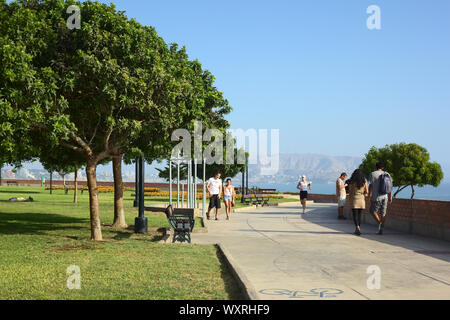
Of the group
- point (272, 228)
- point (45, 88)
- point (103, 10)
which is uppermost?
point (103, 10)

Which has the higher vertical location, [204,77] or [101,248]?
[204,77]

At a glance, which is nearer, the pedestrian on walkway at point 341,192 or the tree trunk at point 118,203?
the tree trunk at point 118,203

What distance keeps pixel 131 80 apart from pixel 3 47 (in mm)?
2841

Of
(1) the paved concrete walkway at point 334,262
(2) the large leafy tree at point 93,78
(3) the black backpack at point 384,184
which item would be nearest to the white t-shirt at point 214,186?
(1) the paved concrete walkway at point 334,262

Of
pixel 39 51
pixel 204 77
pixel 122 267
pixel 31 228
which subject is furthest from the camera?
pixel 204 77

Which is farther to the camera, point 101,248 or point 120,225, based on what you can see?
point 120,225

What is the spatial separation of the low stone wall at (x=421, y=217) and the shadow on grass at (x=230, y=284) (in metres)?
6.71

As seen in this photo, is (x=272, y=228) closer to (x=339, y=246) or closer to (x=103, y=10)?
(x=339, y=246)

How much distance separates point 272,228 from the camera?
56.3 ft

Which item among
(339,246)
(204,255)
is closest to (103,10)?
(204,255)

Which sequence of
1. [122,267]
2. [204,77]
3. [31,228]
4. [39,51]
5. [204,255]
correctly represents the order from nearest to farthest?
[122,267] < [204,255] < [39,51] < [31,228] < [204,77]

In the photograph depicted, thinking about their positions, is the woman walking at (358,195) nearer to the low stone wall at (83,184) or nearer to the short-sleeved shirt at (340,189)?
the short-sleeved shirt at (340,189)

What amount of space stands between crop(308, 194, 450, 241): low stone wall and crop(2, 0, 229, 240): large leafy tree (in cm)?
731

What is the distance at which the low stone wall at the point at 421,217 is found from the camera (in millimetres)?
13414
